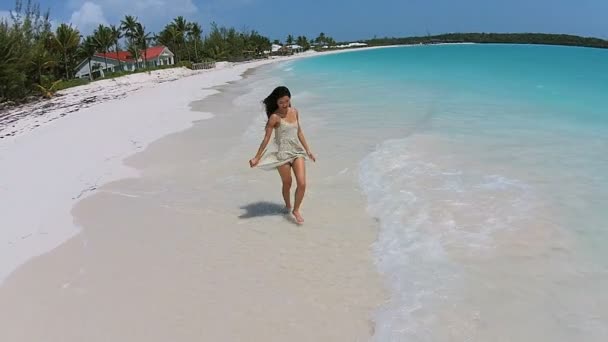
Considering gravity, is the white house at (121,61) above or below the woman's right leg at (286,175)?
above

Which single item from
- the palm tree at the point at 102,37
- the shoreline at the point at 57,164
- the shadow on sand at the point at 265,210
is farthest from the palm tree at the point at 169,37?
the shadow on sand at the point at 265,210

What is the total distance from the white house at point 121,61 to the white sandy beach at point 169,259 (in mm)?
47568

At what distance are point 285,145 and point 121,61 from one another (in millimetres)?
56631

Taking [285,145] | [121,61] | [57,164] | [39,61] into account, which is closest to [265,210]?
[285,145]

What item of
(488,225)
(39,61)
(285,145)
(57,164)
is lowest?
(488,225)

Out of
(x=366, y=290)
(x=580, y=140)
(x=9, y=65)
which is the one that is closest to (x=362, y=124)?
(x=580, y=140)

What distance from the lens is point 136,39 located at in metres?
58.6

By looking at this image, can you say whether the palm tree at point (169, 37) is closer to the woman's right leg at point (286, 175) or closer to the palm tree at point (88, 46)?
the palm tree at point (88, 46)

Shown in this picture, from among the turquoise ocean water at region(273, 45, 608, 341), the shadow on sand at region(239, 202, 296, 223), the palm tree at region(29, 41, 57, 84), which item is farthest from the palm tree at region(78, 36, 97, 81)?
the shadow on sand at region(239, 202, 296, 223)

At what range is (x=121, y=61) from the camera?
56.1 metres

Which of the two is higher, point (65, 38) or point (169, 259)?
point (65, 38)

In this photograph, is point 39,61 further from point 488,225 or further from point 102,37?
point 488,225

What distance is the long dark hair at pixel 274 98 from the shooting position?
5.22 metres

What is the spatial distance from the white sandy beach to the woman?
0.60 metres
